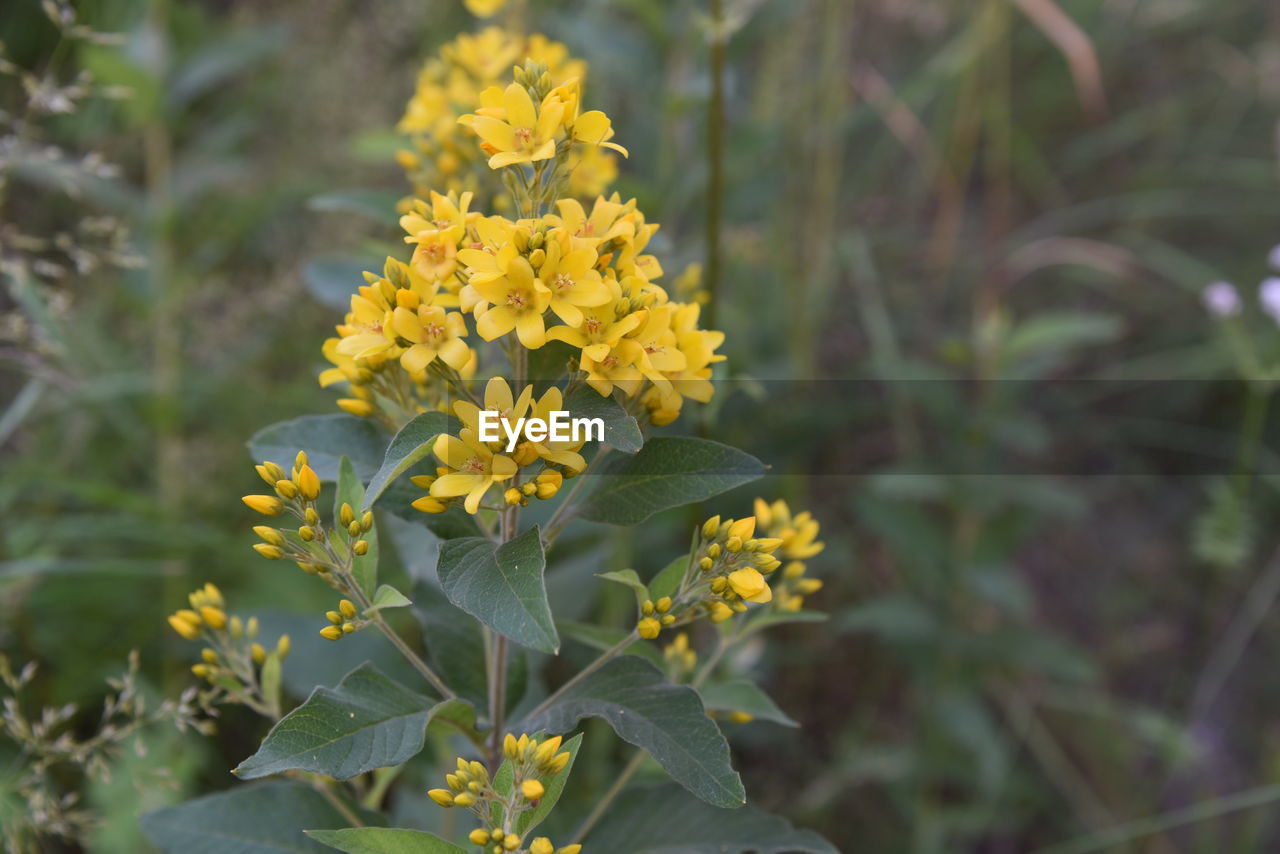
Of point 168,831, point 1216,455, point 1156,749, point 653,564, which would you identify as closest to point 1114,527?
point 1216,455

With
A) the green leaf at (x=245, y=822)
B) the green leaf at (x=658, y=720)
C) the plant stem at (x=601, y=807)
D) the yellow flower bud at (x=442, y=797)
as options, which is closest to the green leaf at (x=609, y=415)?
the green leaf at (x=658, y=720)

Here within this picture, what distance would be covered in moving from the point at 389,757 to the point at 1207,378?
129 inches

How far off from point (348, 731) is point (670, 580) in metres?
0.38

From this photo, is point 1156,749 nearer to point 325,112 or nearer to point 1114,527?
point 1114,527

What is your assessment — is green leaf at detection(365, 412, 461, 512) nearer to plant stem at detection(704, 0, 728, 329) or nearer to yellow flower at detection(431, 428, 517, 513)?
yellow flower at detection(431, 428, 517, 513)

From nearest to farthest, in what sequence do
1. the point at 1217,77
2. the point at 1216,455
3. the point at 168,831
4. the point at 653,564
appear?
the point at 168,831
the point at 653,564
the point at 1216,455
the point at 1217,77

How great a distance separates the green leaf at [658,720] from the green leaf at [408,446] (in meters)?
0.34

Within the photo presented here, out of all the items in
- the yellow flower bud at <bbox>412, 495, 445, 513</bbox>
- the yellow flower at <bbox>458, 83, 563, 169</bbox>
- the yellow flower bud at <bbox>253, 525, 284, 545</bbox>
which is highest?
the yellow flower at <bbox>458, 83, 563, 169</bbox>

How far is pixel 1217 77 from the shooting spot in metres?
4.23

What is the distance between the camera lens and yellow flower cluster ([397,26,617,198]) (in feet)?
5.32

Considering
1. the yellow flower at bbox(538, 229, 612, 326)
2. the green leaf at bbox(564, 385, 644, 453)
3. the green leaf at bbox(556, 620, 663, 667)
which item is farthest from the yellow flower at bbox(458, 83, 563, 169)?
the green leaf at bbox(556, 620, 663, 667)

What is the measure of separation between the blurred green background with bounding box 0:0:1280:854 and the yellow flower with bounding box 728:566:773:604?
83cm

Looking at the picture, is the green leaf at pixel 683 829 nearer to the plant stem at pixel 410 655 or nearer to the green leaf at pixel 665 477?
the plant stem at pixel 410 655

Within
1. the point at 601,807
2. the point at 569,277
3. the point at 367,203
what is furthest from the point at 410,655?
the point at 367,203
